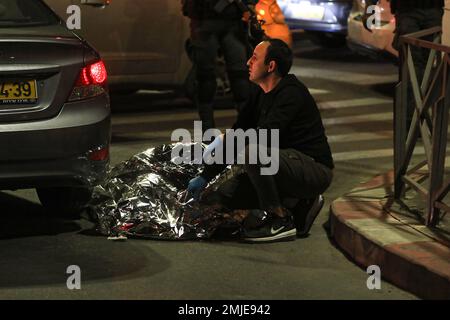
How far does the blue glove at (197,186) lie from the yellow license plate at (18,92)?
1.06 m

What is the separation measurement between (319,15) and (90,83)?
7928mm

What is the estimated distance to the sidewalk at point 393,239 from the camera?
18.0ft

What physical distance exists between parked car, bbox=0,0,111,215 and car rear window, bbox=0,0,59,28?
225 mm

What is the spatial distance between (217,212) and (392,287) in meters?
1.35

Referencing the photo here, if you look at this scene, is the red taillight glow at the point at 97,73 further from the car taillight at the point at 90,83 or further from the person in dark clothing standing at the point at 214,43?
the person in dark clothing standing at the point at 214,43

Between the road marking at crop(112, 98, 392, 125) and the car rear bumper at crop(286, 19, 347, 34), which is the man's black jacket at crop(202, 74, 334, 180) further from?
the car rear bumper at crop(286, 19, 347, 34)

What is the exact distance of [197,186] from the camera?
675 centimetres

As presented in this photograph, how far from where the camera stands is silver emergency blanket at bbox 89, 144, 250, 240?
6.60 metres

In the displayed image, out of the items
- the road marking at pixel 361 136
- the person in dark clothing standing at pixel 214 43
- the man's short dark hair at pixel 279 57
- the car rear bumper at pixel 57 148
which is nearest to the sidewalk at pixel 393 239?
the man's short dark hair at pixel 279 57

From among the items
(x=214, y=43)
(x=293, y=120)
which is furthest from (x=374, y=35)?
(x=293, y=120)

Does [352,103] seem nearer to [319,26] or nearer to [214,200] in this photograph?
[319,26]

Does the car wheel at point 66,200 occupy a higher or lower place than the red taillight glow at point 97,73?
lower
